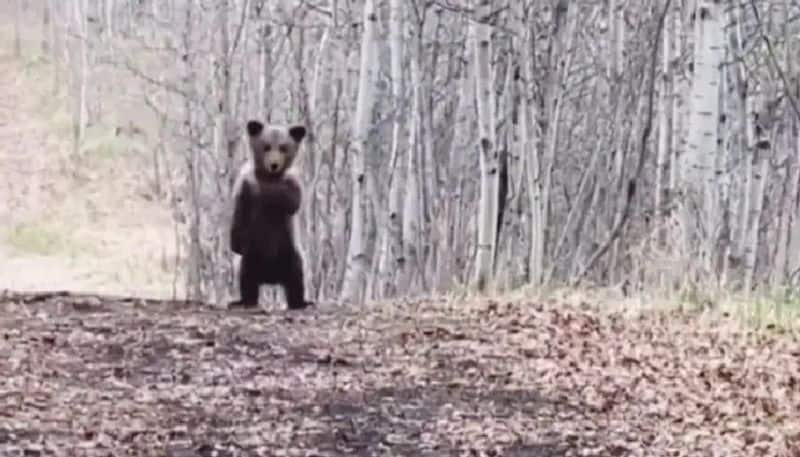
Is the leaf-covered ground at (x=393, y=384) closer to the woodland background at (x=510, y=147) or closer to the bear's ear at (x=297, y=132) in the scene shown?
the woodland background at (x=510, y=147)

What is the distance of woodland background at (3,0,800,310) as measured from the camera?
450 inches

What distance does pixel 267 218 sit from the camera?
33.5ft

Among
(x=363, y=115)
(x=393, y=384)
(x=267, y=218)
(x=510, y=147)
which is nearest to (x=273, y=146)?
(x=267, y=218)

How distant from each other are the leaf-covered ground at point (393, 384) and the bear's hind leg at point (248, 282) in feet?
4.45

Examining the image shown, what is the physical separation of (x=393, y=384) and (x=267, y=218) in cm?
367

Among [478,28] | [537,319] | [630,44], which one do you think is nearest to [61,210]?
[630,44]

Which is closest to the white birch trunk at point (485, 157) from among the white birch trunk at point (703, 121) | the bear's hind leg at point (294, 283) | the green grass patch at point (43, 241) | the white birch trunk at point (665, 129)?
the bear's hind leg at point (294, 283)

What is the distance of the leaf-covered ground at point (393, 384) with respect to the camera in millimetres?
5617

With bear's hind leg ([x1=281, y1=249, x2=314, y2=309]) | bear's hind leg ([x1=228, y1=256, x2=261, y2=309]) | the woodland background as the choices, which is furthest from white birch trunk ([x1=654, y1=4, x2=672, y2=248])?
→ bear's hind leg ([x1=228, y1=256, x2=261, y2=309])

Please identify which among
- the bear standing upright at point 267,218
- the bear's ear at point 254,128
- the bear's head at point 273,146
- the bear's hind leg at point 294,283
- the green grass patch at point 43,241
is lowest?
the green grass patch at point 43,241

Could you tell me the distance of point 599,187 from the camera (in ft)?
51.1

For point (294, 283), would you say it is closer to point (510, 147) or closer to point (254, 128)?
point (254, 128)

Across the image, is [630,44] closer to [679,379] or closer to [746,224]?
[746,224]

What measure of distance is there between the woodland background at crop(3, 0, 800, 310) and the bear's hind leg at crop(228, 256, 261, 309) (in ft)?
5.07
